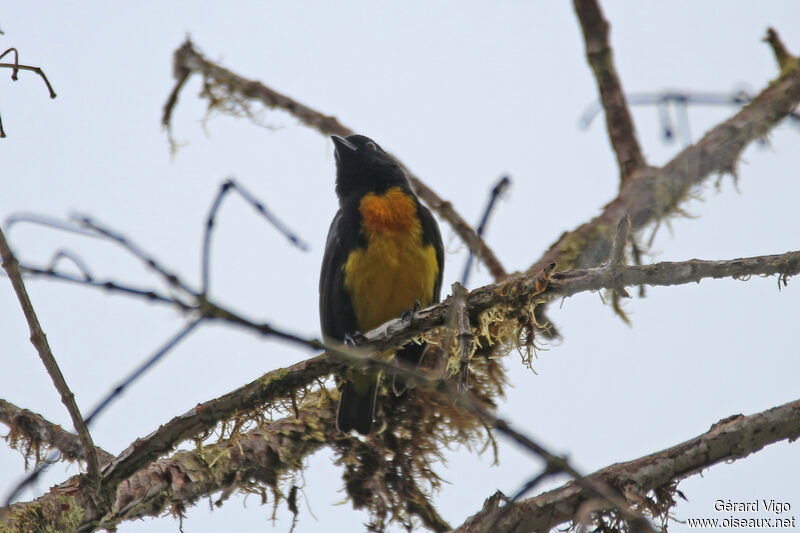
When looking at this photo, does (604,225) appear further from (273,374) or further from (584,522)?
(584,522)

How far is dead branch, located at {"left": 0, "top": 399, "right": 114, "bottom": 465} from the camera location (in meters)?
3.82

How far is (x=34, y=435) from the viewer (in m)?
3.84

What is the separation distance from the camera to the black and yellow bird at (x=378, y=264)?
4.74m

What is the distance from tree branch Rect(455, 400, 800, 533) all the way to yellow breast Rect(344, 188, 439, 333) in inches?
79.5

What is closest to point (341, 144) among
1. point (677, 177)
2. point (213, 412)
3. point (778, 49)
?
point (677, 177)

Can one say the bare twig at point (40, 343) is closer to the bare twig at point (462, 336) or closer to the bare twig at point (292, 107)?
the bare twig at point (462, 336)

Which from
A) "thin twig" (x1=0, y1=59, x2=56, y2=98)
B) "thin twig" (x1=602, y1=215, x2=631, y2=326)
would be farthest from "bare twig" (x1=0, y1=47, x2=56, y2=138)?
"thin twig" (x1=602, y1=215, x2=631, y2=326)

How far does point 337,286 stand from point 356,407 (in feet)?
3.09

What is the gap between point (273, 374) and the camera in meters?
3.53

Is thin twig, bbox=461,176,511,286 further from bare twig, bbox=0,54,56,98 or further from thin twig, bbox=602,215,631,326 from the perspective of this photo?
bare twig, bbox=0,54,56,98

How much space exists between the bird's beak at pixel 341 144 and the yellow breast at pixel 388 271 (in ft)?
2.92

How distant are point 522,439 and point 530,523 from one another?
1.65 m

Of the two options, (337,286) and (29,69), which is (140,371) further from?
(337,286)

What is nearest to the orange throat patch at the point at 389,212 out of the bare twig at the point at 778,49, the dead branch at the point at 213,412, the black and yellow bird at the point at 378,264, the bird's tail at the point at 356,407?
the black and yellow bird at the point at 378,264
